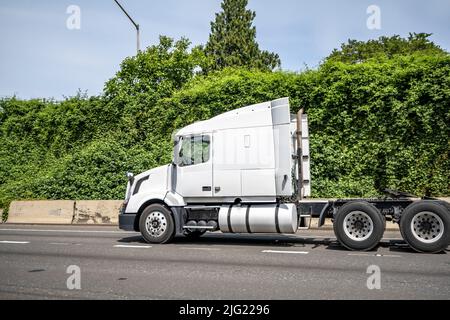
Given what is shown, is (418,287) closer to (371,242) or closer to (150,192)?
(371,242)

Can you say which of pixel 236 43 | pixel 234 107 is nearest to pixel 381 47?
pixel 236 43

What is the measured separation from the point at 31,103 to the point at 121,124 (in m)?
7.36

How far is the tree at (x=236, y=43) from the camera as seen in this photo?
43.1 meters

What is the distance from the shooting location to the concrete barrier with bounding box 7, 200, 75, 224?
17688 mm

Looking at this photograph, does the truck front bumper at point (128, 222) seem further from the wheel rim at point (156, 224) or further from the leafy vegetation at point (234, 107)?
the leafy vegetation at point (234, 107)

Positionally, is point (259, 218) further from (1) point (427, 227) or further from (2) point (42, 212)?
(2) point (42, 212)

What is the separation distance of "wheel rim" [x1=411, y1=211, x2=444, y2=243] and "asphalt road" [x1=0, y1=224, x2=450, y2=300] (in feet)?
1.27

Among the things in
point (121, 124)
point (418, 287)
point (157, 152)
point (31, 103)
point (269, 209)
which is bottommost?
point (418, 287)

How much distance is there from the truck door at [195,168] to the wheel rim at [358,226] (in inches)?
131

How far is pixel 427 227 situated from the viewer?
29.5 ft

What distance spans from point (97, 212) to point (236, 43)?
1181 inches

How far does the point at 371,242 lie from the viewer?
363 inches

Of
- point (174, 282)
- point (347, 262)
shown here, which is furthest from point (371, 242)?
point (174, 282)

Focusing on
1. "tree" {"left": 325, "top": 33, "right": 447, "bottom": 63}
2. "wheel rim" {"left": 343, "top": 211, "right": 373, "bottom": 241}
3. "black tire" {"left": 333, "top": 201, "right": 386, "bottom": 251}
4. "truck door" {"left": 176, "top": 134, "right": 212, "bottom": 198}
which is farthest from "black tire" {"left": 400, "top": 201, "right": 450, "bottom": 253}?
"tree" {"left": 325, "top": 33, "right": 447, "bottom": 63}
